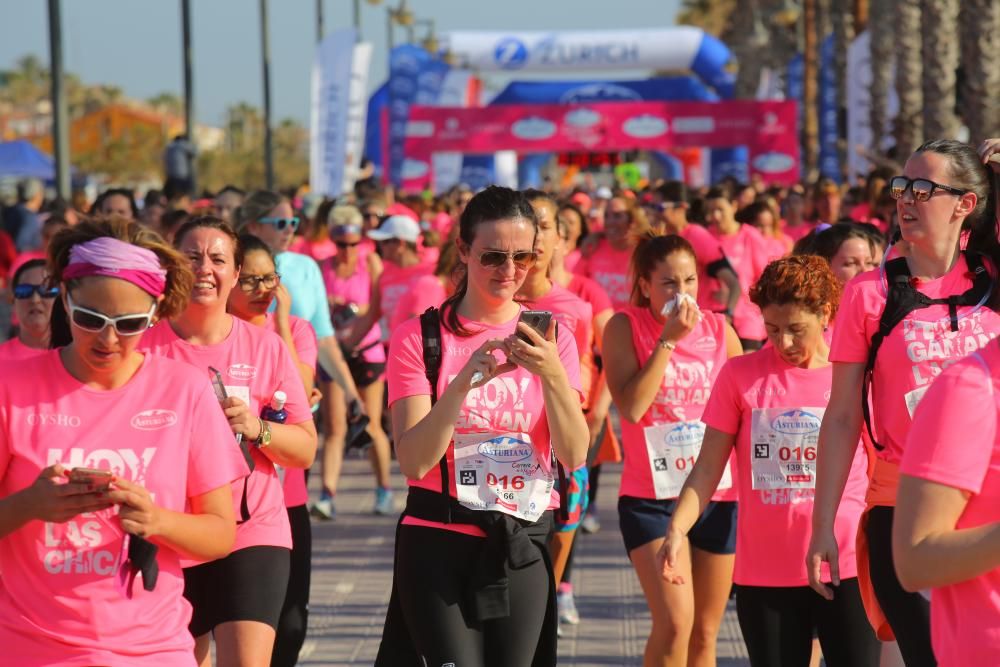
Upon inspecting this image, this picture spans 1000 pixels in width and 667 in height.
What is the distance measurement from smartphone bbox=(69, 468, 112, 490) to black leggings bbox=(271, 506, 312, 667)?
7.98 ft

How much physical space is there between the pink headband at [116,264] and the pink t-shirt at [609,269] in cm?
703

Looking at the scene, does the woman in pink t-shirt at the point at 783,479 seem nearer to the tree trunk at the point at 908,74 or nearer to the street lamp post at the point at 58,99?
the street lamp post at the point at 58,99

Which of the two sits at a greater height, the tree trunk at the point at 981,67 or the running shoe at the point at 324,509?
the tree trunk at the point at 981,67

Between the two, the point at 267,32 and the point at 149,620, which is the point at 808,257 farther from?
the point at 267,32

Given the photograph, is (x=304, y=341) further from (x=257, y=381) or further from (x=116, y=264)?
(x=116, y=264)

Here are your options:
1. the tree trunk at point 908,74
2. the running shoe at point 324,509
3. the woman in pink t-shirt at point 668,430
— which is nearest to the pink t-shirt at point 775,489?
the woman in pink t-shirt at point 668,430

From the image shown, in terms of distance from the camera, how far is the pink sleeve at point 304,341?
6.11 metres

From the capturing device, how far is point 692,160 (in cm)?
5328

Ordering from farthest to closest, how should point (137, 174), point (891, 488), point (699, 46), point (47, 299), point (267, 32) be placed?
point (137, 174) < point (699, 46) < point (267, 32) < point (47, 299) < point (891, 488)

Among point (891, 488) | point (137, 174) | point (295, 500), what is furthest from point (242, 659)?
point (137, 174)

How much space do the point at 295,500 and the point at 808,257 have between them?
195cm

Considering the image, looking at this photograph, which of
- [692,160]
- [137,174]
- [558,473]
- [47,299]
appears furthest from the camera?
[137,174]

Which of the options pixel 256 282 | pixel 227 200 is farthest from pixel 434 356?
pixel 227 200

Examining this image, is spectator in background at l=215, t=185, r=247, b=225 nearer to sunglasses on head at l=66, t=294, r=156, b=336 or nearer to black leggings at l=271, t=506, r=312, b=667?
black leggings at l=271, t=506, r=312, b=667
